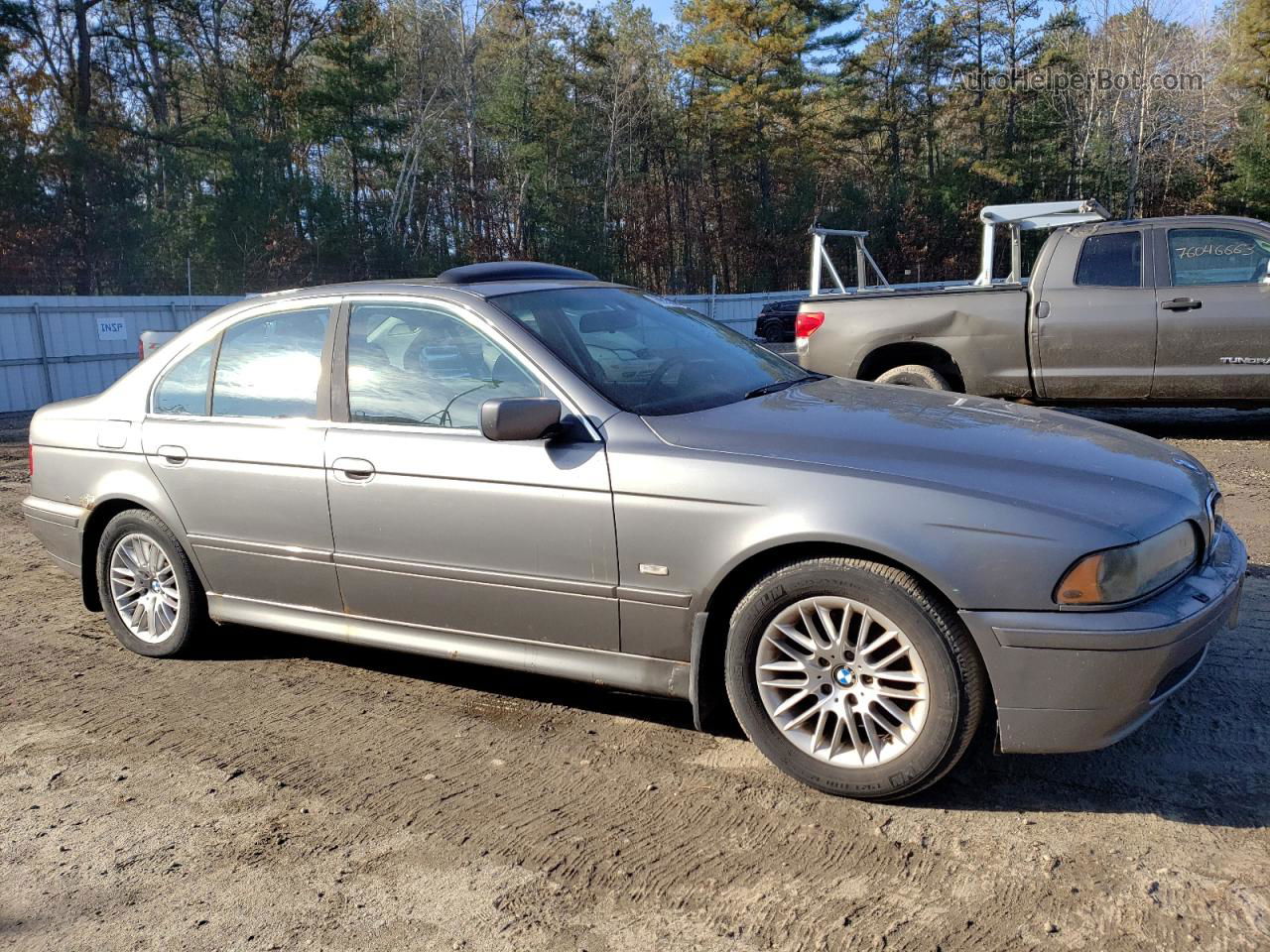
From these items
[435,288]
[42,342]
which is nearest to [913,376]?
[435,288]

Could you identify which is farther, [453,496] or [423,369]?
[423,369]

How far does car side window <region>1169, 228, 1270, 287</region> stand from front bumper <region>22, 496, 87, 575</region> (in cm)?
798

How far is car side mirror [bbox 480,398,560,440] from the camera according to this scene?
345 centimetres

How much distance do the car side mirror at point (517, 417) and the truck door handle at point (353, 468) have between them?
2.16 ft

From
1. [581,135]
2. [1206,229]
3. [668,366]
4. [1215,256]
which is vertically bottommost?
[668,366]

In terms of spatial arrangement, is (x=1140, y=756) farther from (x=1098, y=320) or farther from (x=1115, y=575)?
(x=1098, y=320)

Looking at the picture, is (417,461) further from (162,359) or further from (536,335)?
(162,359)

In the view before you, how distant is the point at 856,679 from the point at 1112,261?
269 inches

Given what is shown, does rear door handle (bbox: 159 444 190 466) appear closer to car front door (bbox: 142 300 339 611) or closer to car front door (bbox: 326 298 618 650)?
car front door (bbox: 142 300 339 611)

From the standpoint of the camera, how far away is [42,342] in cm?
1666

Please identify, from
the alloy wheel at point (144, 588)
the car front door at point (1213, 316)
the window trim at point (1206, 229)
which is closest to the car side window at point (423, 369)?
the alloy wheel at point (144, 588)

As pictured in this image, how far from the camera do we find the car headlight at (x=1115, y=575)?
2.90 m

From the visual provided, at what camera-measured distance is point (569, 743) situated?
3.74m

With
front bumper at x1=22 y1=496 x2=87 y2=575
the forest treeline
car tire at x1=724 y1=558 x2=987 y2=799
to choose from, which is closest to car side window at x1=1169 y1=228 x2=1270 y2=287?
car tire at x1=724 y1=558 x2=987 y2=799
